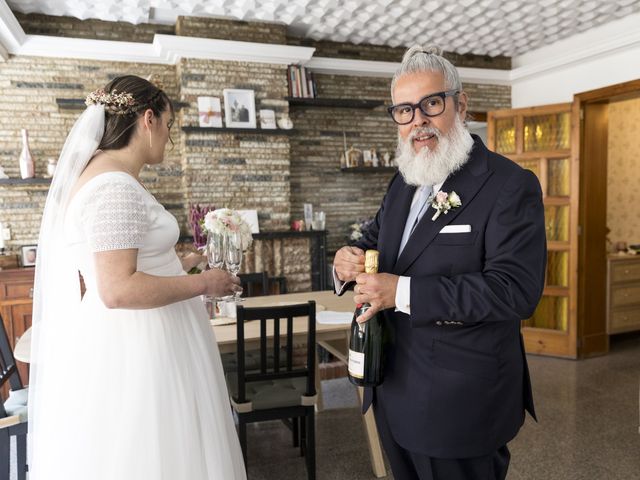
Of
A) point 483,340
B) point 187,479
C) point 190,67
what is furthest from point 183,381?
point 190,67

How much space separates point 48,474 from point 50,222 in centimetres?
84

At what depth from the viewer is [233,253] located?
2197mm

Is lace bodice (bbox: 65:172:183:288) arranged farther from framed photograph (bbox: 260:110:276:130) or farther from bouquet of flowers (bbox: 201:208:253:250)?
framed photograph (bbox: 260:110:276:130)

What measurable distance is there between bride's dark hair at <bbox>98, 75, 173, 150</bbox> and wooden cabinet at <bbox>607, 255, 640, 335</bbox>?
17.0 feet

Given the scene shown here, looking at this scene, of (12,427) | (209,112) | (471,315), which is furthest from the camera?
(209,112)

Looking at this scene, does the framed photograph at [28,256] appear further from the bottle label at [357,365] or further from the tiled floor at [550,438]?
the bottle label at [357,365]

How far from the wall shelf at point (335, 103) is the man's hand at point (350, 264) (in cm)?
391

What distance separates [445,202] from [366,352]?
0.53 metres

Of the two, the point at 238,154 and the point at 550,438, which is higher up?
the point at 238,154

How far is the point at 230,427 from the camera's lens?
1964 millimetres

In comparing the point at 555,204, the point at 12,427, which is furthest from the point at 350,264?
the point at 555,204

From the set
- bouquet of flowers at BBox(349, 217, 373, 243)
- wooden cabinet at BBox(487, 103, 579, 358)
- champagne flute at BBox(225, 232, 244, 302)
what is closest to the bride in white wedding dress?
champagne flute at BBox(225, 232, 244, 302)

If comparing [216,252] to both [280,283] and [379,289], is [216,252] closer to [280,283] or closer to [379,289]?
[379,289]

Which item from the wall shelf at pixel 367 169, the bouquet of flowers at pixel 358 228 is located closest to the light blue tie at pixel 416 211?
the bouquet of flowers at pixel 358 228
